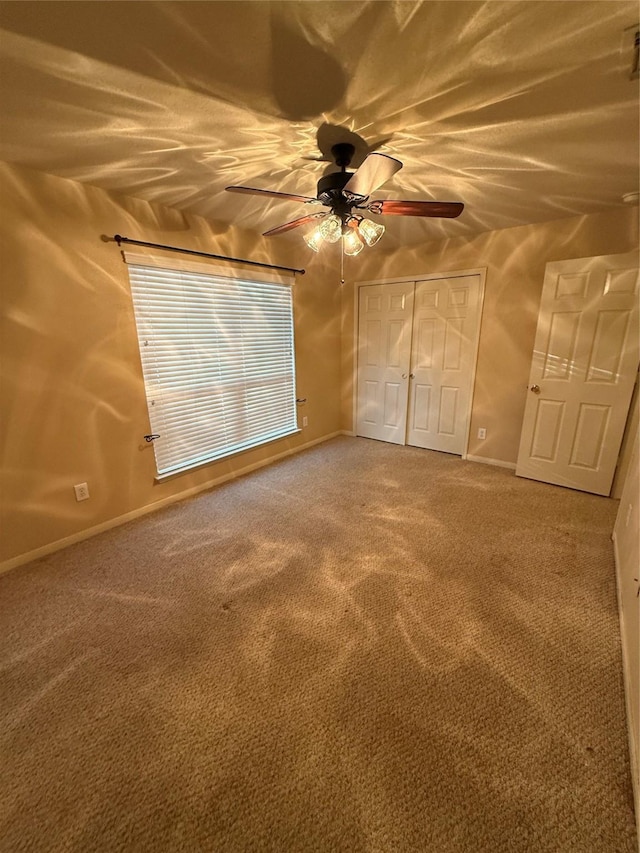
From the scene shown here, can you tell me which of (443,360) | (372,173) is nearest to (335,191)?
(372,173)

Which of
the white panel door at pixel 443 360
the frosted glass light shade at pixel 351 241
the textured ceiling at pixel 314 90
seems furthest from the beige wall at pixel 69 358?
the white panel door at pixel 443 360

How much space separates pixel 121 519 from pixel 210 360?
4.80 feet

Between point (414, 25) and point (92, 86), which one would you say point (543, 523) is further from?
point (92, 86)

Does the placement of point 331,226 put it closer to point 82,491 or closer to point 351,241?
point 351,241

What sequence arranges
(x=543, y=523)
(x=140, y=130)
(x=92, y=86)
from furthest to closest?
(x=543, y=523) < (x=140, y=130) < (x=92, y=86)

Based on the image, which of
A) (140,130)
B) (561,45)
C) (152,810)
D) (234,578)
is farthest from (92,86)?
(152,810)

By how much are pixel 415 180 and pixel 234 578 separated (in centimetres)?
267

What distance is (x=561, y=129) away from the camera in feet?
5.20

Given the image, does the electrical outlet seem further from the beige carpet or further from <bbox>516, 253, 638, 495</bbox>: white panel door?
<bbox>516, 253, 638, 495</bbox>: white panel door

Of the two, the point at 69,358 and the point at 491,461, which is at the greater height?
the point at 69,358

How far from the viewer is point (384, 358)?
4152 mm

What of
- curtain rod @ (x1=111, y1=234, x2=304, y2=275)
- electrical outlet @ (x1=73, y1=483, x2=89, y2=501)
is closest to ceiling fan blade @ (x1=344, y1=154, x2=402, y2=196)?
curtain rod @ (x1=111, y1=234, x2=304, y2=275)

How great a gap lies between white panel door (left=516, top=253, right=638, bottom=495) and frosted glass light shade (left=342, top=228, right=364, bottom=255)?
1.97 meters

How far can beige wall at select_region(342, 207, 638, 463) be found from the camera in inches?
109
